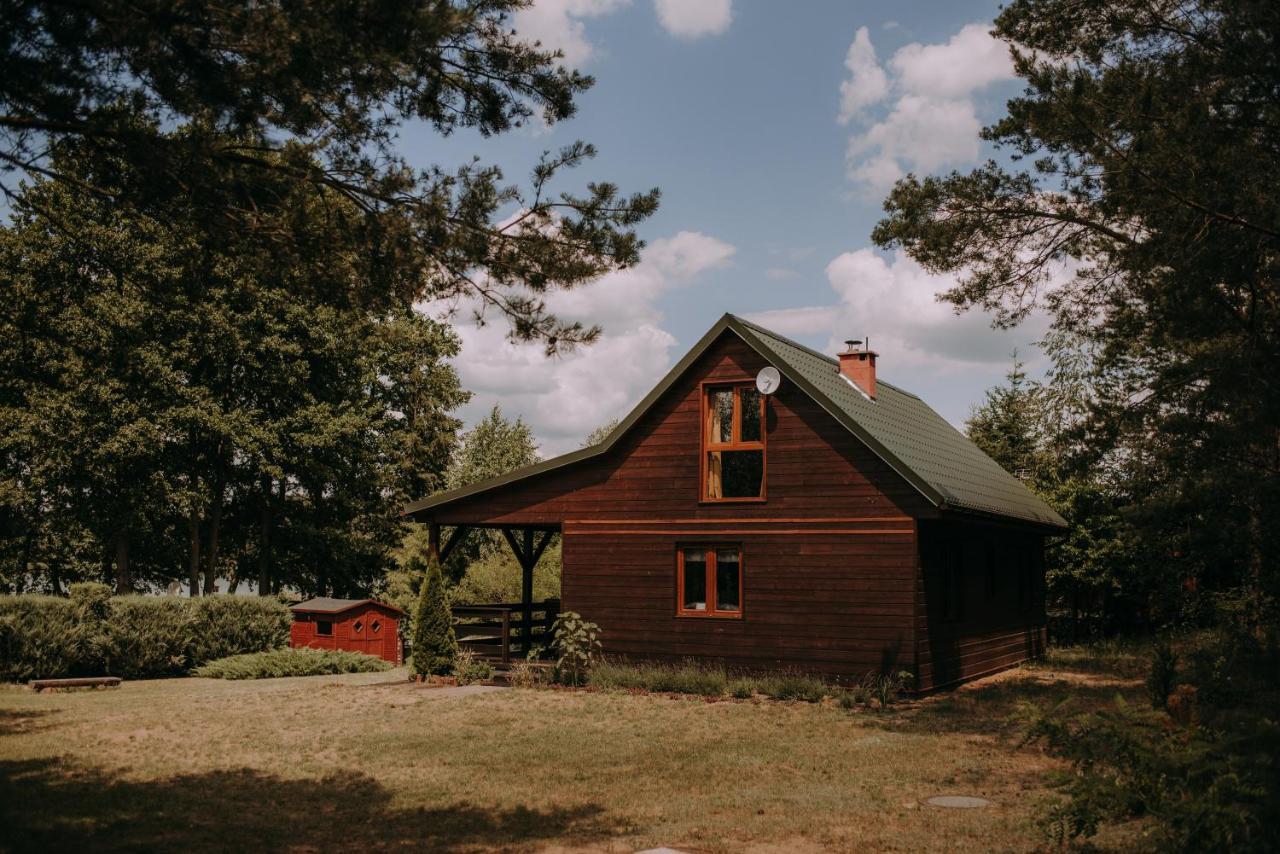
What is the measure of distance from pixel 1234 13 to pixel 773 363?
9.26 m

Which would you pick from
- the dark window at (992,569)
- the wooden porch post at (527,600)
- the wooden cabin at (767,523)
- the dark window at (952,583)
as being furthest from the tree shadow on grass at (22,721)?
the dark window at (992,569)

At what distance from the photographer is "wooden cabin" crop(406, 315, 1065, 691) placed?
17.1 meters

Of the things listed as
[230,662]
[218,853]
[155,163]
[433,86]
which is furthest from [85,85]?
[230,662]

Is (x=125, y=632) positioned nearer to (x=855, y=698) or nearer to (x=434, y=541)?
(x=434, y=541)

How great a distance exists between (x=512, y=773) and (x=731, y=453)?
10.1 metres

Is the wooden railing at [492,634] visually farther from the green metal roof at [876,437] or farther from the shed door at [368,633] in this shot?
the shed door at [368,633]

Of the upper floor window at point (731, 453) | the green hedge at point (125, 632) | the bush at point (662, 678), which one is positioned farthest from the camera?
the green hedge at point (125, 632)

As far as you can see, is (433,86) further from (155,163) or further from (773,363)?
(773,363)

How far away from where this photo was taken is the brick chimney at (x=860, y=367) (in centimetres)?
2148

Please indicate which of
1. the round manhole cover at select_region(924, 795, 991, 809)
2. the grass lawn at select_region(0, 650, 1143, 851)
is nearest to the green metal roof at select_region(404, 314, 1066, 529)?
the grass lawn at select_region(0, 650, 1143, 851)

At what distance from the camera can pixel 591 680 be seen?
18359mm

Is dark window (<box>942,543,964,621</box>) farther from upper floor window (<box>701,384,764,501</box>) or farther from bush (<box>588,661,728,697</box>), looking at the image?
bush (<box>588,661,728,697</box>)

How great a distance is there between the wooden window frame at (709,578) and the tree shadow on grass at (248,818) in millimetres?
8853

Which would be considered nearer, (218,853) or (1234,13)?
(218,853)
